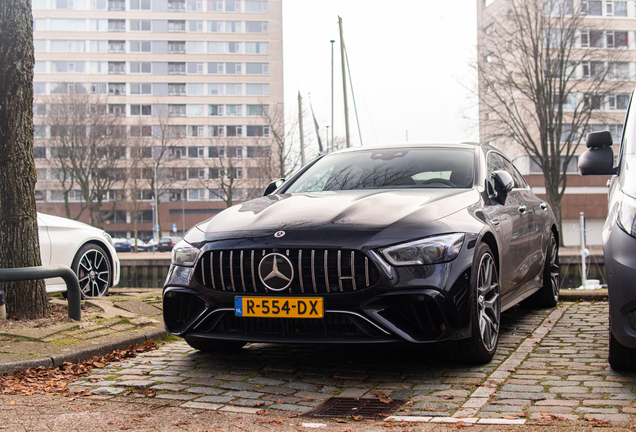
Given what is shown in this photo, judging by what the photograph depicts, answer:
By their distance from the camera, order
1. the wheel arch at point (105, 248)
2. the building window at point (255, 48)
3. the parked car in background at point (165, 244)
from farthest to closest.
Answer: the building window at point (255, 48)
the parked car in background at point (165, 244)
the wheel arch at point (105, 248)

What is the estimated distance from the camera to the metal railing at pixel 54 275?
513 centimetres

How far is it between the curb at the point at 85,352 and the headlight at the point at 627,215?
3777 mm

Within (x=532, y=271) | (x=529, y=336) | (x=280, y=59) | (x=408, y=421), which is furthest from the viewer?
(x=280, y=59)

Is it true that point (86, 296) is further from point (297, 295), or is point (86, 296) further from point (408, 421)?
point (408, 421)

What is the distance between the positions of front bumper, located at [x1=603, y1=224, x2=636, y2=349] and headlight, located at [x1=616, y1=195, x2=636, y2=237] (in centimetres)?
3

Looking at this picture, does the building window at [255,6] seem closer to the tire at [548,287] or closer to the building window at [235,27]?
the building window at [235,27]

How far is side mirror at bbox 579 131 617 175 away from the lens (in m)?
4.67

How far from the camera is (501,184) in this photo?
507 cm

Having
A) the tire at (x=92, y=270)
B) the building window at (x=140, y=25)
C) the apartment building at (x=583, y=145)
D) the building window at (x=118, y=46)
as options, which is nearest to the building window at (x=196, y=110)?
the building window at (x=118, y=46)

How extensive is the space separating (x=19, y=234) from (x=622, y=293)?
4778 millimetres

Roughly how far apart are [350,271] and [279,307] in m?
0.49

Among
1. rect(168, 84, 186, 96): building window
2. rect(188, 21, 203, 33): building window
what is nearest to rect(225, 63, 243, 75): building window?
rect(188, 21, 203, 33): building window

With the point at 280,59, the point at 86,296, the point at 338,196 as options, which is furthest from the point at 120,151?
the point at 338,196

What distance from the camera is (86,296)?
7379 mm
